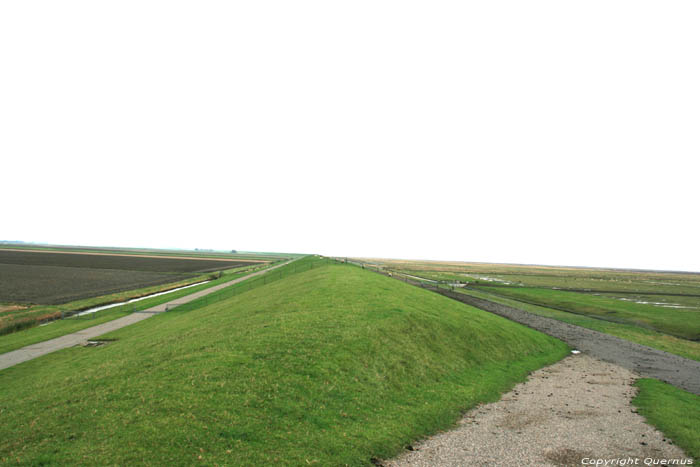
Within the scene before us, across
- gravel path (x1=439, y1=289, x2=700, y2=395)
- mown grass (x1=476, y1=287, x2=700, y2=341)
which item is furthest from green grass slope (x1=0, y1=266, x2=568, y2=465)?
mown grass (x1=476, y1=287, x2=700, y2=341)

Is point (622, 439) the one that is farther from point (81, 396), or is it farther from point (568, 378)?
point (81, 396)

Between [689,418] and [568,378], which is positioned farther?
[568,378]

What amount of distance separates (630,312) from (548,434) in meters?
63.6

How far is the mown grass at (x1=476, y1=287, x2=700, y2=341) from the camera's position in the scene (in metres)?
46.9

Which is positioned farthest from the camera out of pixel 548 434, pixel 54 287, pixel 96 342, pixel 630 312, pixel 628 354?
pixel 54 287

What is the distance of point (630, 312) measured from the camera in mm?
58656

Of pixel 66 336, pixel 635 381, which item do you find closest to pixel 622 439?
→ pixel 635 381

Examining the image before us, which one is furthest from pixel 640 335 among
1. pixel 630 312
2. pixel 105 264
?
pixel 105 264

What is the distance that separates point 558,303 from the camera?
6981 centimetres

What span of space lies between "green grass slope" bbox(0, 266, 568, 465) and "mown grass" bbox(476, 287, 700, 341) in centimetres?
3775

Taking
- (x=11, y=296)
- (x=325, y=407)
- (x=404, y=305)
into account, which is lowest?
(x=11, y=296)

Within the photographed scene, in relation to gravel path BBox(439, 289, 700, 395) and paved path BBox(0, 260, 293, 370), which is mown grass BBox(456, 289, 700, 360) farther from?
paved path BBox(0, 260, 293, 370)

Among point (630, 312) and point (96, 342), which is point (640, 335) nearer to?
point (630, 312)

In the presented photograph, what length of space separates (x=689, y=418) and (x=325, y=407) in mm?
20236
